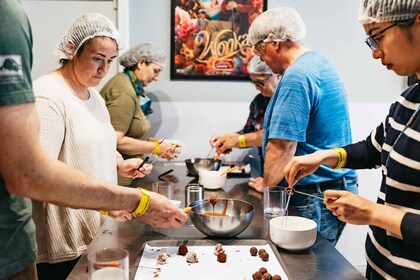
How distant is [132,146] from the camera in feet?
9.31

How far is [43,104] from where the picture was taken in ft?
5.58

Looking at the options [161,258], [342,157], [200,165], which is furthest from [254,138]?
[161,258]

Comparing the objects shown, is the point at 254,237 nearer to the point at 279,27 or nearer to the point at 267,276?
the point at 267,276

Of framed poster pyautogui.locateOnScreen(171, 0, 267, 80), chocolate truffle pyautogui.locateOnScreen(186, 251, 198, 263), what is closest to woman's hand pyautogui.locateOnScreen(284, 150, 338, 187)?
chocolate truffle pyautogui.locateOnScreen(186, 251, 198, 263)

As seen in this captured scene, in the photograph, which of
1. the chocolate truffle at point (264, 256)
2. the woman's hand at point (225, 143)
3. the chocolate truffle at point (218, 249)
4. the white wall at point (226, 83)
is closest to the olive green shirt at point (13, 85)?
the chocolate truffle at point (218, 249)

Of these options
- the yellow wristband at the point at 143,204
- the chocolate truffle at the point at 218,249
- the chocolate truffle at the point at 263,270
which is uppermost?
the yellow wristband at the point at 143,204

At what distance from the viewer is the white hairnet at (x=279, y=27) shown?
6.97ft

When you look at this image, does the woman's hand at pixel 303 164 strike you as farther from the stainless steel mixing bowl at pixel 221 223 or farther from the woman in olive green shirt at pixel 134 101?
the woman in olive green shirt at pixel 134 101

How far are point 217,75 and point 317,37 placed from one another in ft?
2.84

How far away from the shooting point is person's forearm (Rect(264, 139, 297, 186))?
6.53ft

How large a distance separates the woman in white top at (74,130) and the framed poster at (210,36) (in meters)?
1.42

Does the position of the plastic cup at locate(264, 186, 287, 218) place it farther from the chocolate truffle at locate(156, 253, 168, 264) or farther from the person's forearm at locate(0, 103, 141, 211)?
the person's forearm at locate(0, 103, 141, 211)

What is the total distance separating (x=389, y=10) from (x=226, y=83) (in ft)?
7.51

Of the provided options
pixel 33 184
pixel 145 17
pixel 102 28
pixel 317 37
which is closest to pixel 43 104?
pixel 102 28
